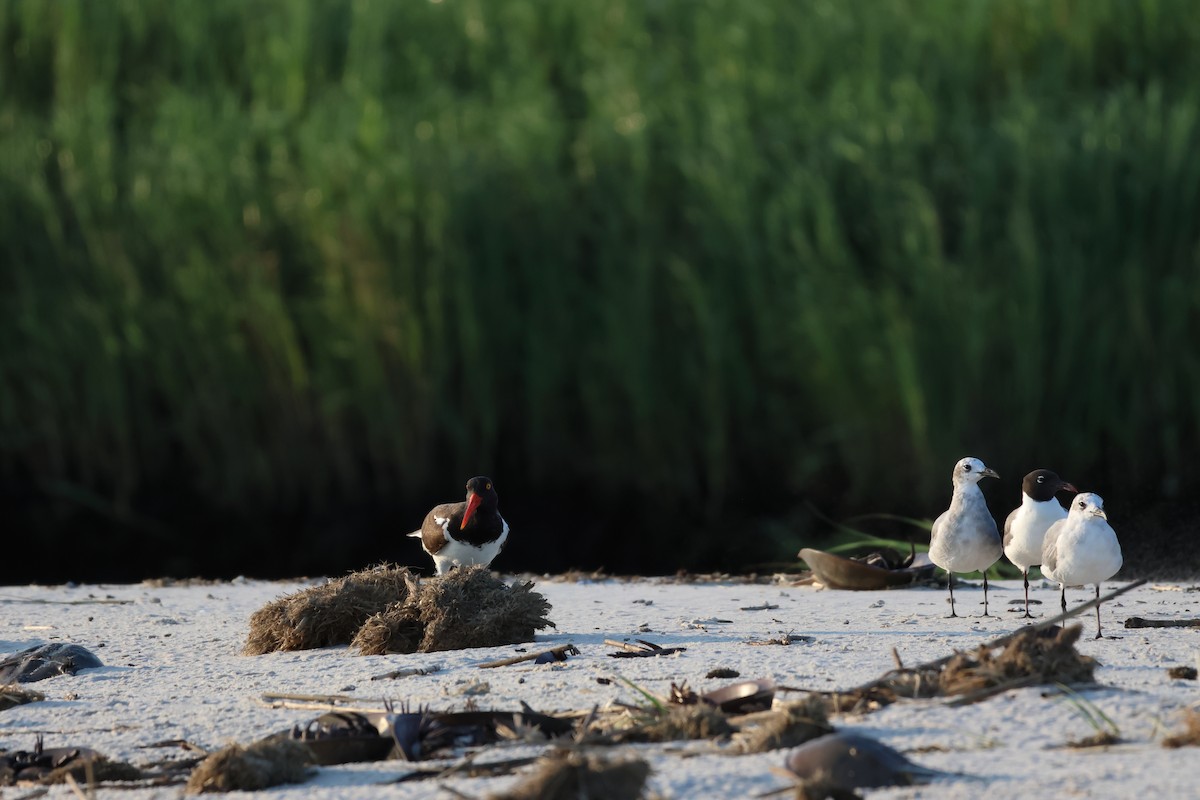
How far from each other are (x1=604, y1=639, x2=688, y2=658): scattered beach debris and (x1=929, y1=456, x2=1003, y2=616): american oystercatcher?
0.91 metres

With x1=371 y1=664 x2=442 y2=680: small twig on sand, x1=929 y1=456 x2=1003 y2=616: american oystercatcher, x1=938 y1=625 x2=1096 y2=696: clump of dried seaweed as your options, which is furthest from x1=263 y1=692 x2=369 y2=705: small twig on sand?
x1=929 y1=456 x2=1003 y2=616: american oystercatcher

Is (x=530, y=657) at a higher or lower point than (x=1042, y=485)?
lower

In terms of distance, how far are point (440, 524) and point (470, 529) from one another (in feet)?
0.38

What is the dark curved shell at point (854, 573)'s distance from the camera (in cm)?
480

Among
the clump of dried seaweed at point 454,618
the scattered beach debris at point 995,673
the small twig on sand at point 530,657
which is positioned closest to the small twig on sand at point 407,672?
the small twig on sand at point 530,657

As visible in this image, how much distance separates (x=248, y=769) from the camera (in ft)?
7.81

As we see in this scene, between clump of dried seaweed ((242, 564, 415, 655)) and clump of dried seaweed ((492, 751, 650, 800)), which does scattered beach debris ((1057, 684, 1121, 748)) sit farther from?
clump of dried seaweed ((242, 564, 415, 655))

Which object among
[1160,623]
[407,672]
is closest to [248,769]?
[407,672]

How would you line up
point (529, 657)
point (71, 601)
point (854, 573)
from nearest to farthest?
point (529, 657) → point (854, 573) → point (71, 601)

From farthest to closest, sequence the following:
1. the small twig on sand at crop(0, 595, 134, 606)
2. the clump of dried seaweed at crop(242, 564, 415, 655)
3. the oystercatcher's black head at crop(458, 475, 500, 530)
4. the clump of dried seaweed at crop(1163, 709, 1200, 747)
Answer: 1. the small twig on sand at crop(0, 595, 134, 606)
2. the oystercatcher's black head at crop(458, 475, 500, 530)
3. the clump of dried seaweed at crop(242, 564, 415, 655)
4. the clump of dried seaweed at crop(1163, 709, 1200, 747)

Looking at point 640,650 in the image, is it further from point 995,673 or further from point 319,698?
point 995,673

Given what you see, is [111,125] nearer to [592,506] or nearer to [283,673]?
[592,506]

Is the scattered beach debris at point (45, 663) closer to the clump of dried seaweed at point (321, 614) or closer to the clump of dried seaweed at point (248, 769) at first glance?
the clump of dried seaweed at point (321, 614)

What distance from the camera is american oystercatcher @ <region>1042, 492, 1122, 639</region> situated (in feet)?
11.7
